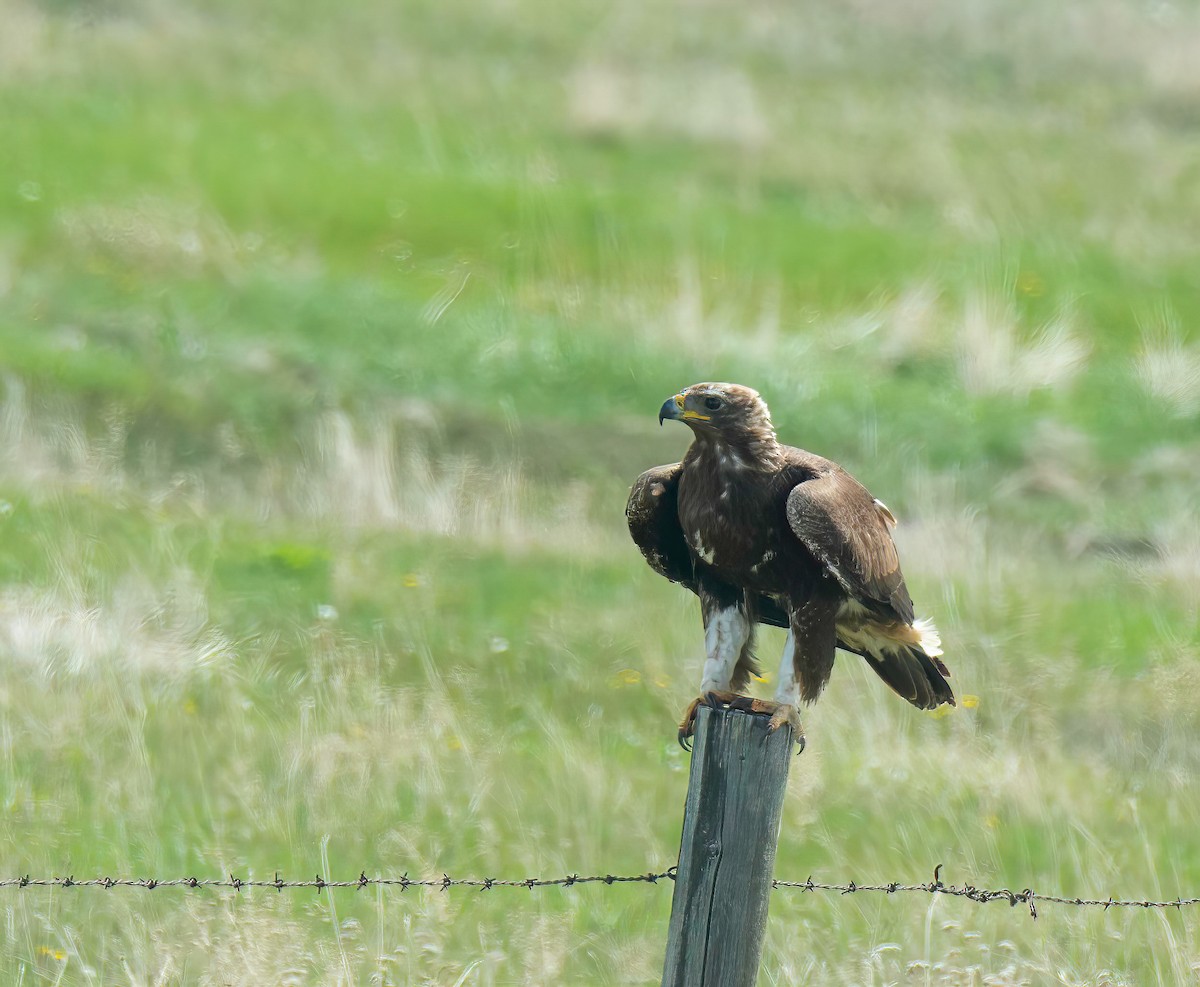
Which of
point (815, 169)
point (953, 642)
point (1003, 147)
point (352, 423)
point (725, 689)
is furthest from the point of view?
point (1003, 147)

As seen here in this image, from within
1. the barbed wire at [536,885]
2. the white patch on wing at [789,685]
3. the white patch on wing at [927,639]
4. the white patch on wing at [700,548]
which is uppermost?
the white patch on wing at [700,548]

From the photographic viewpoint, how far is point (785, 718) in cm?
502

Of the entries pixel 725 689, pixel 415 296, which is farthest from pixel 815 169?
pixel 725 689

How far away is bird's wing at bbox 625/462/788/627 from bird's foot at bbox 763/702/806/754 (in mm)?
539

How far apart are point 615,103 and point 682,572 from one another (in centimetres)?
2244

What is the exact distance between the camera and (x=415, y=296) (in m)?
19.6

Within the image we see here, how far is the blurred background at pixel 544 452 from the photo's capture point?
7375 mm

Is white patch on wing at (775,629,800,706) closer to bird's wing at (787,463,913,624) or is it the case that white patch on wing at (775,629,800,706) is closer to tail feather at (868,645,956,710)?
bird's wing at (787,463,913,624)

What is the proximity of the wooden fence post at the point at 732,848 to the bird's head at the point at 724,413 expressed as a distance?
138 centimetres

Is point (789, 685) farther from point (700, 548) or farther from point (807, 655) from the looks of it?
point (700, 548)

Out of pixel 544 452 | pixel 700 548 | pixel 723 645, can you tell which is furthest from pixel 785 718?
pixel 544 452

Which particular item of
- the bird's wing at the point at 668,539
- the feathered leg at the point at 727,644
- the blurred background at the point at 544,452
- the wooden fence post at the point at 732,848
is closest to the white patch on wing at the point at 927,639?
the bird's wing at the point at 668,539

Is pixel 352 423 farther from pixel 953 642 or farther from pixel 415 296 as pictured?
pixel 953 642

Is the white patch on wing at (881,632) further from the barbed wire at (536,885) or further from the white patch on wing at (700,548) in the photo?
the barbed wire at (536,885)
